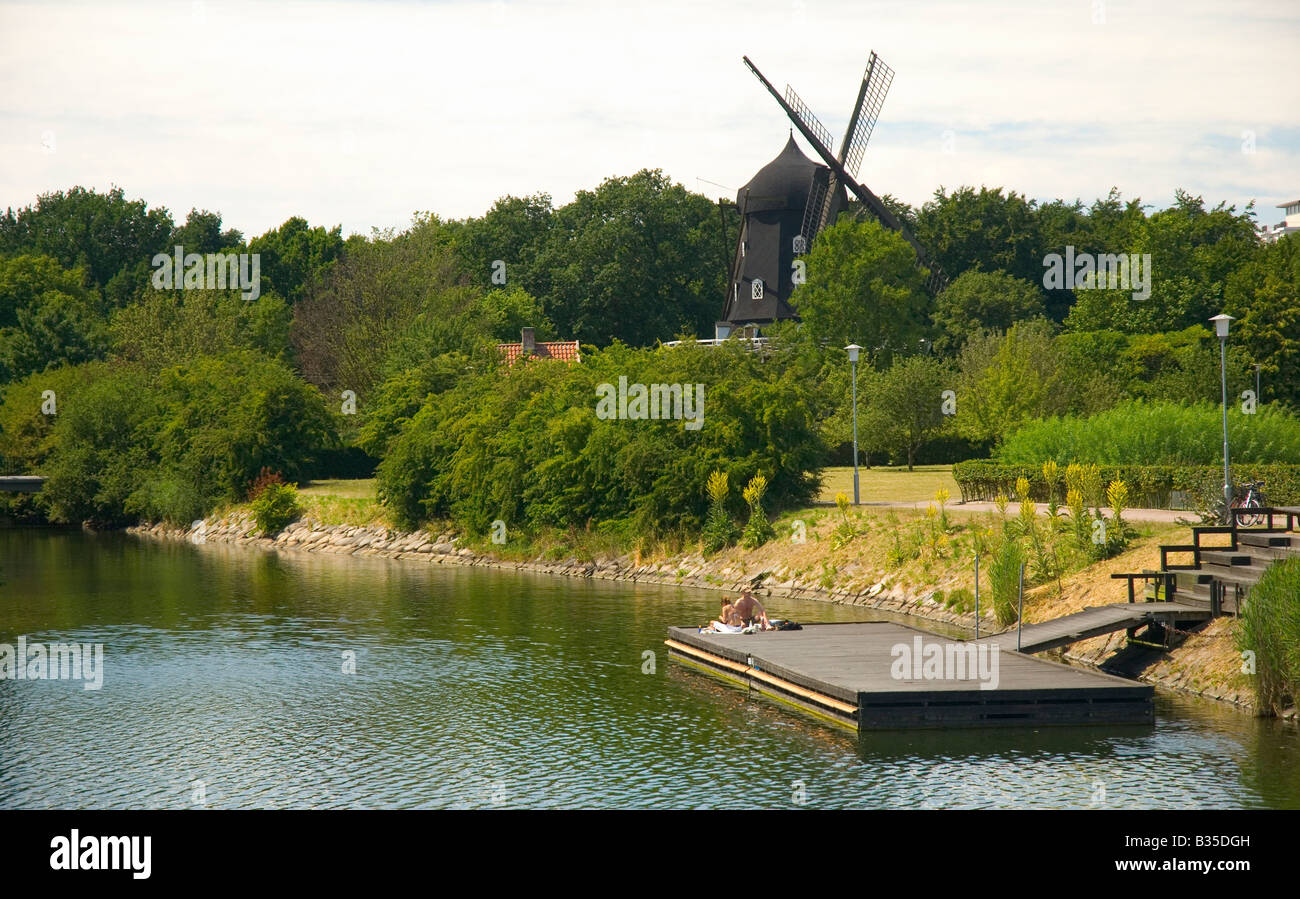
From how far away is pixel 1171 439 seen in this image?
145 ft

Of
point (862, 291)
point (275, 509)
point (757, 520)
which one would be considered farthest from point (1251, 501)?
point (275, 509)

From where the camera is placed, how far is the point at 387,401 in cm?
6888

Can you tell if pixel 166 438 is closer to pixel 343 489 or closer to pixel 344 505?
pixel 343 489

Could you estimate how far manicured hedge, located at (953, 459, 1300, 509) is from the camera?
37094mm

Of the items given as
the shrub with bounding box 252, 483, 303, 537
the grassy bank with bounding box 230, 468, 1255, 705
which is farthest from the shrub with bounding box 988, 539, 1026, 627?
the shrub with bounding box 252, 483, 303, 537

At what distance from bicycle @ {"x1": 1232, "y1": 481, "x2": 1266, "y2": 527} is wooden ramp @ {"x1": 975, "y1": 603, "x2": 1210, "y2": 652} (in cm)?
549

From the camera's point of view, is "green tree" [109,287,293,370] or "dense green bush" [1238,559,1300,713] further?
"green tree" [109,287,293,370]

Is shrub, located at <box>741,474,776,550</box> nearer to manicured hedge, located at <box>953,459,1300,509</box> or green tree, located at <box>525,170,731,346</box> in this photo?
manicured hedge, located at <box>953,459,1300,509</box>

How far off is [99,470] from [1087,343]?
55.4 metres

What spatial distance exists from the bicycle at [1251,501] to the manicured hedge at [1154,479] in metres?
2.27

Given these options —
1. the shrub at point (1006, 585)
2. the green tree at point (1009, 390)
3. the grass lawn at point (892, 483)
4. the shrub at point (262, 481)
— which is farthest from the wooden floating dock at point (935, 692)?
the shrub at point (262, 481)

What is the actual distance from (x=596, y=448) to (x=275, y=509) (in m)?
23.2

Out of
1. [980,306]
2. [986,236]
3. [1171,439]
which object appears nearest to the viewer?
[1171,439]
